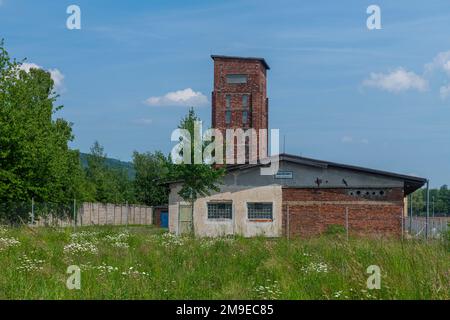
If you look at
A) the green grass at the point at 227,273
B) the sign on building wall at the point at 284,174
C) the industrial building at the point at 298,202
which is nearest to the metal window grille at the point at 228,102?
the industrial building at the point at 298,202

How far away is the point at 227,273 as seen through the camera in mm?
11602

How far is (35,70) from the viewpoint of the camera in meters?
50.8

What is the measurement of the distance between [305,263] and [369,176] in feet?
88.5

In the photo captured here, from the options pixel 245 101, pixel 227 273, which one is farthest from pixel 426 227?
pixel 245 101

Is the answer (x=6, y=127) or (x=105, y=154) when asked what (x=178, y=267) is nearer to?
(x=6, y=127)

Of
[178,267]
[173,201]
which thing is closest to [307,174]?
[173,201]

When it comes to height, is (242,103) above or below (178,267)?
above

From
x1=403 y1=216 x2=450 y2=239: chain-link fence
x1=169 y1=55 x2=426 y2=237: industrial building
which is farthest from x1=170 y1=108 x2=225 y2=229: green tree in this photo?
x1=403 y1=216 x2=450 y2=239: chain-link fence

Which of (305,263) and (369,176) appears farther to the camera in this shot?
(369,176)

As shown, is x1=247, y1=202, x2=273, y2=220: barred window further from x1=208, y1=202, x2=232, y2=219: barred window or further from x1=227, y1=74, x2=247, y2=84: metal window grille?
x1=227, y1=74, x2=247, y2=84: metal window grille

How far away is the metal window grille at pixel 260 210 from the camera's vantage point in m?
40.2

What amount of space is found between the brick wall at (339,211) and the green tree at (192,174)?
15.8 feet
